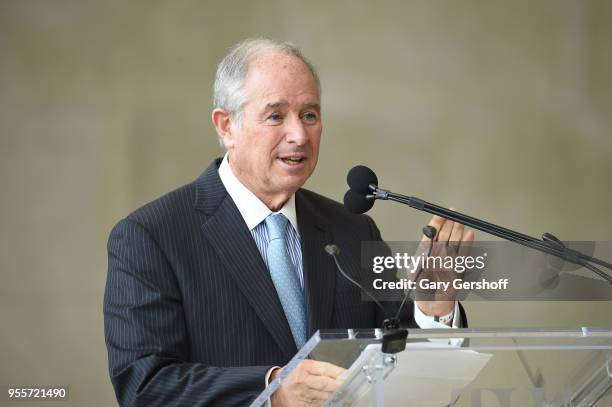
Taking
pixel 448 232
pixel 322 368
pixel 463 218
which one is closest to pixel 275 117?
pixel 448 232

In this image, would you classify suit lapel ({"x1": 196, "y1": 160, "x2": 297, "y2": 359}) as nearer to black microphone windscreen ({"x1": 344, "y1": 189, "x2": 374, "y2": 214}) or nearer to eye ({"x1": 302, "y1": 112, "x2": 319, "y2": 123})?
eye ({"x1": 302, "y1": 112, "x2": 319, "y2": 123})

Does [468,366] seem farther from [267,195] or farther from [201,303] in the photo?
[267,195]

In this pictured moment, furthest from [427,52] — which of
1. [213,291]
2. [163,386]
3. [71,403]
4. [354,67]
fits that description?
[163,386]

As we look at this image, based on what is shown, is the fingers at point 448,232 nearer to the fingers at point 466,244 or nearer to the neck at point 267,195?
the fingers at point 466,244

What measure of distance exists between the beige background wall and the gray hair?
91.0 inches

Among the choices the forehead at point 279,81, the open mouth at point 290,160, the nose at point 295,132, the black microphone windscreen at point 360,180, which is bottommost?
the black microphone windscreen at point 360,180

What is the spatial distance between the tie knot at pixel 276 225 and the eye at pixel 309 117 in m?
0.28

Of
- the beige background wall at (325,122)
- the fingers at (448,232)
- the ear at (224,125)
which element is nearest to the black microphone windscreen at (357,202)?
the fingers at (448,232)

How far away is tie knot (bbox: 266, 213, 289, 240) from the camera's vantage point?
2727 mm

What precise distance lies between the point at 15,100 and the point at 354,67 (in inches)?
71.3

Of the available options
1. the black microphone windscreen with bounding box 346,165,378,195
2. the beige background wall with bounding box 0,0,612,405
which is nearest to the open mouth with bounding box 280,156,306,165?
the black microphone windscreen with bounding box 346,165,378,195

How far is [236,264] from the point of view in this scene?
2.59m

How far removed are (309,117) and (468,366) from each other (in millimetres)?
1099

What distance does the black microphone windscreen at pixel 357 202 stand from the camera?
2.26 m
